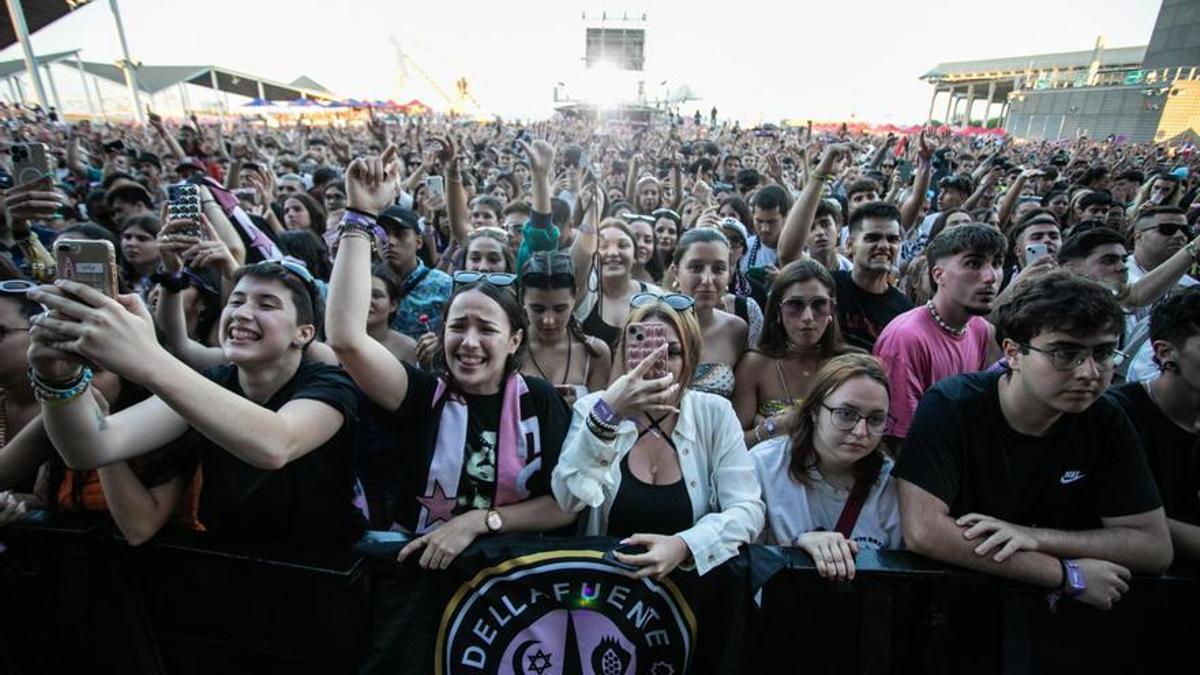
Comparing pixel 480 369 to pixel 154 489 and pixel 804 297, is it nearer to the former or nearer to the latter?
pixel 154 489

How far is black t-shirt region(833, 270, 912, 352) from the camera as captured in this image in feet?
11.1

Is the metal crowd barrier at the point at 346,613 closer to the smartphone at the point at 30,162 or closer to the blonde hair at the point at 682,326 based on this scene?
the blonde hair at the point at 682,326

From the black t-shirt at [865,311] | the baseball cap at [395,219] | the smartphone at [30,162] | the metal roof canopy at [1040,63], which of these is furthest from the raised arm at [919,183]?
the metal roof canopy at [1040,63]

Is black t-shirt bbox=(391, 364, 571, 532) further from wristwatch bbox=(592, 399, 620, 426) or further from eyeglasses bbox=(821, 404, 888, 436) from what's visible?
eyeglasses bbox=(821, 404, 888, 436)

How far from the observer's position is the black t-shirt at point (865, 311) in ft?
11.1

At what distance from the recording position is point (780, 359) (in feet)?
9.82

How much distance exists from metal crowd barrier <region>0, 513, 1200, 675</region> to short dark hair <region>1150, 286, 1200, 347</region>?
835mm

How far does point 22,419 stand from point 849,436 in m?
3.02

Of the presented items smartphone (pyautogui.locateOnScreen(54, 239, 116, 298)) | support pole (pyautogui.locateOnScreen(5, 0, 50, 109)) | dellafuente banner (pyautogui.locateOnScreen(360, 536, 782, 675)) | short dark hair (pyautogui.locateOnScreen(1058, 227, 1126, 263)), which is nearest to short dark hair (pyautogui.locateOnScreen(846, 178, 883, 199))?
short dark hair (pyautogui.locateOnScreen(1058, 227, 1126, 263))

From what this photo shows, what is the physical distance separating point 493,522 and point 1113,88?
1825 inches

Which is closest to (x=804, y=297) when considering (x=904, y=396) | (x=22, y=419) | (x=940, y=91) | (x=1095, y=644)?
(x=904, y=396)

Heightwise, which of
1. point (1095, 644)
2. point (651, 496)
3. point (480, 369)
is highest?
point (480, 369)

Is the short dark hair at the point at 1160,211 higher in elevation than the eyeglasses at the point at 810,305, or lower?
higher

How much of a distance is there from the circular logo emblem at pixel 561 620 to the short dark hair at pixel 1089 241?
134 inches
